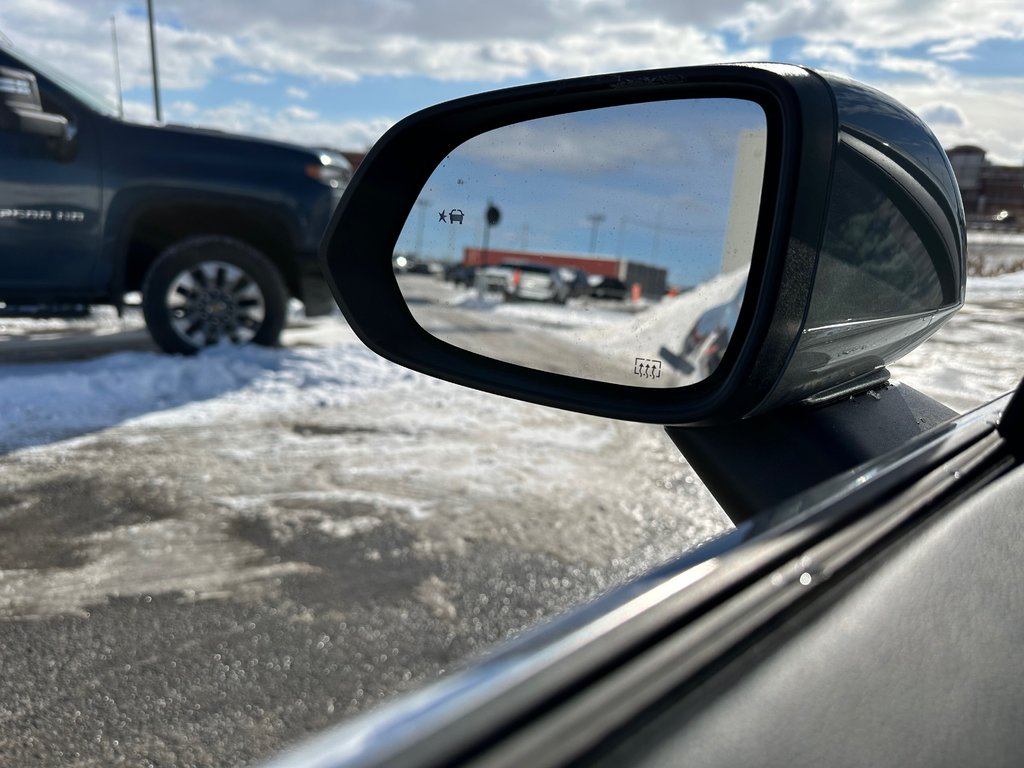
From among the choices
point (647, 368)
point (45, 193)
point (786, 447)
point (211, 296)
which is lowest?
point (211, 296)

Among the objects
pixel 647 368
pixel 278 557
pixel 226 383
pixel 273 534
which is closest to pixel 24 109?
Answer: pixel 226 383

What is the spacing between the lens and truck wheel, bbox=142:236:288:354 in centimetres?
638

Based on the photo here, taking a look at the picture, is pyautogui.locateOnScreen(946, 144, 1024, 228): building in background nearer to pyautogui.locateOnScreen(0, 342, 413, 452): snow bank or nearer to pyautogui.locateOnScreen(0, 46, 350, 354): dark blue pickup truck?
pyautogui.locateOnScreen(0, 342, 413, 452): snow bank

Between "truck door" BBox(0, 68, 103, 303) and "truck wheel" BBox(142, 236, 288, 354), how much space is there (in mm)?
519

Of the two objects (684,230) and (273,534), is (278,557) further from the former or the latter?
(684,230)

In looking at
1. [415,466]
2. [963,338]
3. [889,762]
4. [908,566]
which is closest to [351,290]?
[908,566]

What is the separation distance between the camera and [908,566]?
91 centimetres

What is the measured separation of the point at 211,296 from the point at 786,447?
5.87 meters

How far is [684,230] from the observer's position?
125 centimetres

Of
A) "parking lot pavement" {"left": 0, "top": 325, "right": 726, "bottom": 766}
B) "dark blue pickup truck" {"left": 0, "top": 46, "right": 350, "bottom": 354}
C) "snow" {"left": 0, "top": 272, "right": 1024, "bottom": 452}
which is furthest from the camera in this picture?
"dark blue pickup truck" {"left": 0, "top": 46, "right": 350, "bottom": 354}

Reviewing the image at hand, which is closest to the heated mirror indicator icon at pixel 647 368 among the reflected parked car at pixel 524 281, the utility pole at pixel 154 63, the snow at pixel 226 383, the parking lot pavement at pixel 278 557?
the reflected parked car at pixel 524 281

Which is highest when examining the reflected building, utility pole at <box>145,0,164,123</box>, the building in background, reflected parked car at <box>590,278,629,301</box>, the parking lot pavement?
utility pole at <box>145,0,164,123</box>

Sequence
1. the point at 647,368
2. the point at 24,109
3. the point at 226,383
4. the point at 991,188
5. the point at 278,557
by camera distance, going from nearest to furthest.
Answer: the point at 647,368, the point at 991,188, the point at 278,557, the point at 24,109, the point at 226,383

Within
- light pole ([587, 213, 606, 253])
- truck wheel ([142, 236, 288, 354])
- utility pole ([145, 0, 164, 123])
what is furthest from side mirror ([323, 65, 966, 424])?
utility pole ([145, 0, 164, 123])
